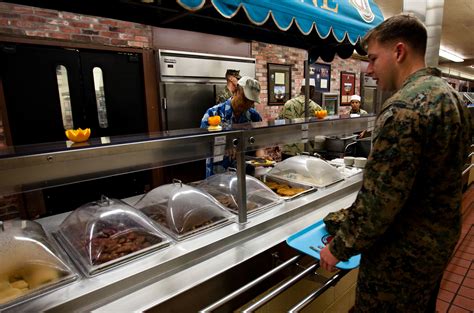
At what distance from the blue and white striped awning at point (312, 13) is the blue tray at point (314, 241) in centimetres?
115

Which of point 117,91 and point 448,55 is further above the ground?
point 448,55

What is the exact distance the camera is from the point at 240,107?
9.75ft

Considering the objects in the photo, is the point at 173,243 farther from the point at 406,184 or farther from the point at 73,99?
the point at 73,99

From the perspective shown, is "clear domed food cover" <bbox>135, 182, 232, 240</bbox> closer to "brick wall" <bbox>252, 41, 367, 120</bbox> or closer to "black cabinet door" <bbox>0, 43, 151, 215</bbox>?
"black cabinet door" <bbox>0, 43, 151, 215</bbox>

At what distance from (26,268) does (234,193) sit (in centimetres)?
109

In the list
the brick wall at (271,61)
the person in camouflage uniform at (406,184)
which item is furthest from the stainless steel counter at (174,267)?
the brick wall at (271,61)

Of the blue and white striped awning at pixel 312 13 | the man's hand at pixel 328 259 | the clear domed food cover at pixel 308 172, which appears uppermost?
the blue and white striped awning at pixel 312 13

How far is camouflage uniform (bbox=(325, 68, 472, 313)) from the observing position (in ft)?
3.36

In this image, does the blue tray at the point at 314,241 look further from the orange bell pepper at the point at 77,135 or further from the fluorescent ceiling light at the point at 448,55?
the fluorescent ceiling light at the point at 448,55

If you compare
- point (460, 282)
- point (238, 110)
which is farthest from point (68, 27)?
point (460, 282)

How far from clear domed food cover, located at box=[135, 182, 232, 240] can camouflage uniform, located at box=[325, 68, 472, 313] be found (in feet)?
2.13

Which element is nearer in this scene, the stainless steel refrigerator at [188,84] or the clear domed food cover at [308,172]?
the clear domed food cover at [308,172]

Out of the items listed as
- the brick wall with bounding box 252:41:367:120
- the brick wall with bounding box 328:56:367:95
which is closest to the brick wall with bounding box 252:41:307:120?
the brick wall with bounding box 252:41:367:120

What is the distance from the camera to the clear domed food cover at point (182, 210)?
1475mm
